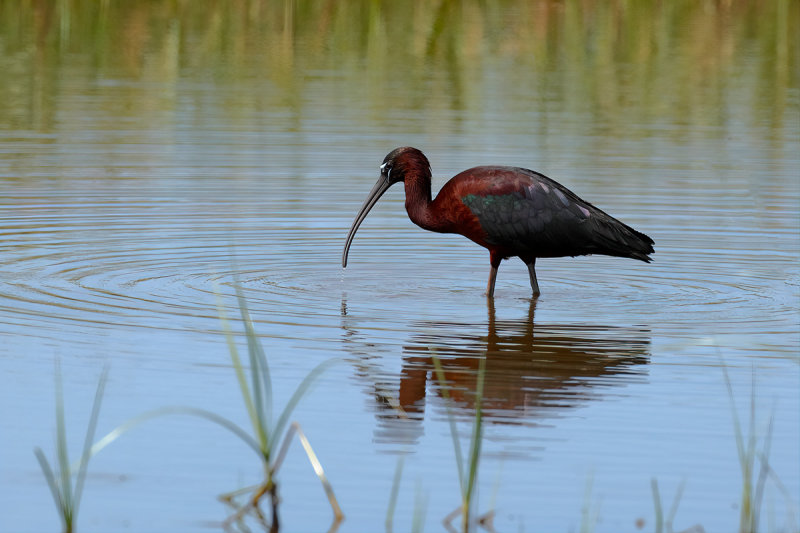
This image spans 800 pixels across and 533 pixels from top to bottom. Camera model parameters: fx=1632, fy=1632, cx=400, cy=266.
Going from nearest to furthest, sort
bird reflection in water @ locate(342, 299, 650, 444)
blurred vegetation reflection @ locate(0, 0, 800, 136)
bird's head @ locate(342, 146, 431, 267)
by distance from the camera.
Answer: bird reflection in water @ locate(342, 299, 650, 444) < bird's head @ locate(342, 146, 431, 267) < blurred vegetation reflection @ locate(0, 0, 800, 136)

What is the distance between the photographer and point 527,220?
1013 centimetres

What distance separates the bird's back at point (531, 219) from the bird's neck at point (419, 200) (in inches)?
12.0

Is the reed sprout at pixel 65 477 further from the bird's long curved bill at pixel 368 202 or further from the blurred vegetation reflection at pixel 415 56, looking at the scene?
the blurred vegetation reflection at pixel 415 56

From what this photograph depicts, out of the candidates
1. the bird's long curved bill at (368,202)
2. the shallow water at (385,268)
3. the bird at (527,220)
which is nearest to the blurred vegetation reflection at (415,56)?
the shallow water at (385,268)

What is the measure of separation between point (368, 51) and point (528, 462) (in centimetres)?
1652

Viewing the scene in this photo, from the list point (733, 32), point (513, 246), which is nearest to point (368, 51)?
point (733, 32)

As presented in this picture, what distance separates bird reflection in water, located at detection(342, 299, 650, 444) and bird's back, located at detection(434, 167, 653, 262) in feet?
2.83

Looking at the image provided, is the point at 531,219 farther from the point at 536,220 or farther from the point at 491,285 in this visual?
the point at 491,285

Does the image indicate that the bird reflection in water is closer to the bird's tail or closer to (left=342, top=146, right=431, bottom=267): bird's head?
the bird's tail

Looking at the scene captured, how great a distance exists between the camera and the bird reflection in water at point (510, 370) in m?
7.00

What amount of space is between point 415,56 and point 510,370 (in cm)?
1496

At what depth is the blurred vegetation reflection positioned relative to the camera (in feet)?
62.8

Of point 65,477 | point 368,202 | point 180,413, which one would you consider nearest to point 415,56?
point 368,202

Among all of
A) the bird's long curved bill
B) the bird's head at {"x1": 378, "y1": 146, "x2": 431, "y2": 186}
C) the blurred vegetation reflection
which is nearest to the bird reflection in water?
the bird's head at {"x1": 378, "y1": 146, "x2": 431, "y2": 186}
